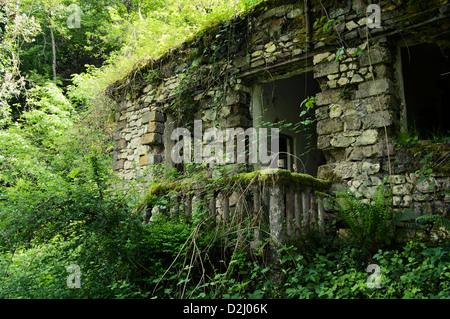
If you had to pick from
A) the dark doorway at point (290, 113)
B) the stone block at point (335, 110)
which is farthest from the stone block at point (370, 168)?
the dark doorway at point (290, 113)

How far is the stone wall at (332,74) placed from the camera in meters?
4.14

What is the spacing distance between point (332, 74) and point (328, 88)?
20 centimetres

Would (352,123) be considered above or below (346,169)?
above

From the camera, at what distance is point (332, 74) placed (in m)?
4.66

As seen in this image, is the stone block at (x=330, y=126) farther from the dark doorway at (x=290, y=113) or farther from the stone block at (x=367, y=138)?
the dark doorway at (x=290, y=113)

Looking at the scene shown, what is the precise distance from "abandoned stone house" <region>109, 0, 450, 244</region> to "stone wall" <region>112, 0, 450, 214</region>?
0.05 feet

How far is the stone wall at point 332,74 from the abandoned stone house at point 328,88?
0.05ft

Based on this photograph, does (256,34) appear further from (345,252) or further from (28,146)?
(28,146)

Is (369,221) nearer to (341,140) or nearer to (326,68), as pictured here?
(341,140)

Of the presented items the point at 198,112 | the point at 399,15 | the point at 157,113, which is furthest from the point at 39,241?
the point at 399,15

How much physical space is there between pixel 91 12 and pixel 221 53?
543 inches

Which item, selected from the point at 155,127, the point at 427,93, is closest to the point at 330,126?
the point at 155,127

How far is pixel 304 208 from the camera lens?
12.0ft
